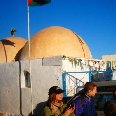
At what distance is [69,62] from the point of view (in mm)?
14547

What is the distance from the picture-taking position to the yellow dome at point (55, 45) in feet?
63.0

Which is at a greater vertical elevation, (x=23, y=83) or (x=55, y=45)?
(x=55, y=45)

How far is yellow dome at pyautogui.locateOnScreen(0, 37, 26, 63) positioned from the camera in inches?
1007

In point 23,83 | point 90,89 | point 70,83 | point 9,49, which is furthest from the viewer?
point 9,49

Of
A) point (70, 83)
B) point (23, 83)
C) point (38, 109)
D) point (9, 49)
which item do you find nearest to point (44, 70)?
point (70, 83)

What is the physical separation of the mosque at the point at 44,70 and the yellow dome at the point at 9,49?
5491mm

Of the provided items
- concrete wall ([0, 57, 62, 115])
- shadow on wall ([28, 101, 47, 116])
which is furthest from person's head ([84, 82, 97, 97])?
shadow on wall ([28, 101, 47, 116])

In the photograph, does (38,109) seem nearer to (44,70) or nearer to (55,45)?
(44,70)

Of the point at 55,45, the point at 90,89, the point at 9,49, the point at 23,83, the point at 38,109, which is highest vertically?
the point at 9,49

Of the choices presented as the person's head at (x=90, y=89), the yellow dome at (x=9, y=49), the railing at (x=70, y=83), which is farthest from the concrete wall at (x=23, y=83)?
the person's head at (x=90, y=89)

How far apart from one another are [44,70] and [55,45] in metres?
5.17

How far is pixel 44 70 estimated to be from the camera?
14539 mm

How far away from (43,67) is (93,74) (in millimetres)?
3105

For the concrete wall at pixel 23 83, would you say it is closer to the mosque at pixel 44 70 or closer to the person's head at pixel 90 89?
the mosque at pixel 44 70
